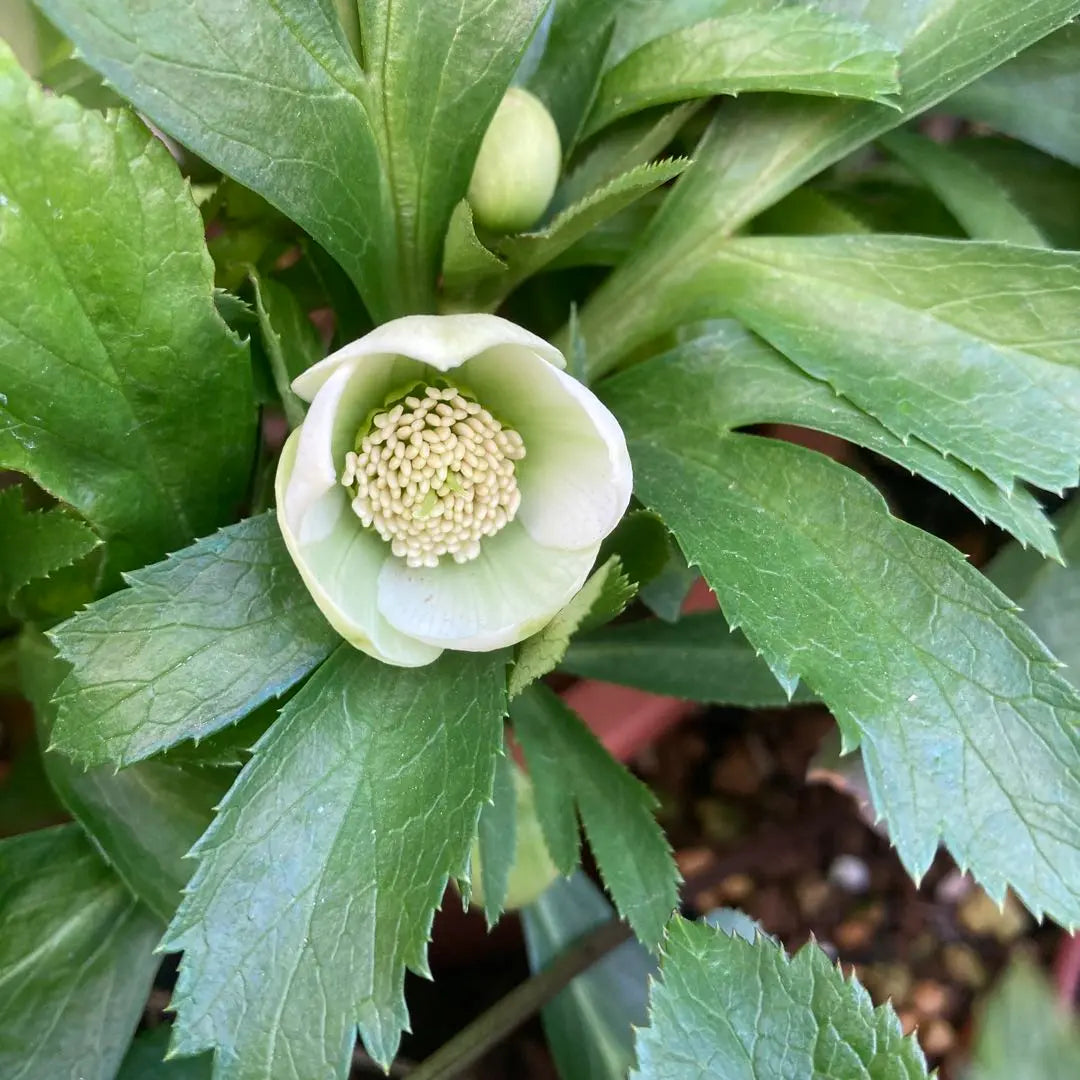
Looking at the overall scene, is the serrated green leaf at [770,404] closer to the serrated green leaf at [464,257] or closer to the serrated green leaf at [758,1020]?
the serrated green leaf at [464,257]

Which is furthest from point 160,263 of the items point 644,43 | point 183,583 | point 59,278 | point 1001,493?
point 1001,493

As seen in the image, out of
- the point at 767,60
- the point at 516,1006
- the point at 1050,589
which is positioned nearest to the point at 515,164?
the point at 767,60

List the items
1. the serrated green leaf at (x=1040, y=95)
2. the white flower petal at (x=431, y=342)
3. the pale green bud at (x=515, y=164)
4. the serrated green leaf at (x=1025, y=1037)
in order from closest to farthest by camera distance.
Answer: the serrated green leaf at (x=1025, y=1037)
the white flower petal at (x=431, y=342)
the pale green bud at (x=515, y=164)
the serrated green leaf at (x=1040, y=95)

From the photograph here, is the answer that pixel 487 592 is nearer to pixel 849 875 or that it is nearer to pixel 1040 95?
pixel 1040 95

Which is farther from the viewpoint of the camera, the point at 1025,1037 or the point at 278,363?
the point at 278,363

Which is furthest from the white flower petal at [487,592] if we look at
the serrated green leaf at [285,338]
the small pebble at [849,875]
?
the small pebble at [849,875]

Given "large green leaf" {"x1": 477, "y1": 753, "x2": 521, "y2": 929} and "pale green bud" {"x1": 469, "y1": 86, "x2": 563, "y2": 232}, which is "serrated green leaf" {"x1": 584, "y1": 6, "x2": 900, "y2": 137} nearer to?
"pale green bud" {"x1": 469, "y1": 86, "x2": 563, "y2": 232}
